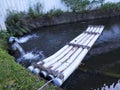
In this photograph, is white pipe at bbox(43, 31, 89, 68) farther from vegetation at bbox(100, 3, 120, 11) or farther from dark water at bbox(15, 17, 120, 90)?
vegetation at bbox(100, 3, 120, 11)

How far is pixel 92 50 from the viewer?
771 centimetres

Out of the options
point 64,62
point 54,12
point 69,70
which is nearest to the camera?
point 69,70

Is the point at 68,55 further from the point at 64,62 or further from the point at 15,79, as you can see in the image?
the point at 15,79

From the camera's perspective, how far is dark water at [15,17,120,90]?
560 centimetres

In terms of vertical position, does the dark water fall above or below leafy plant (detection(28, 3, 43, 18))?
below

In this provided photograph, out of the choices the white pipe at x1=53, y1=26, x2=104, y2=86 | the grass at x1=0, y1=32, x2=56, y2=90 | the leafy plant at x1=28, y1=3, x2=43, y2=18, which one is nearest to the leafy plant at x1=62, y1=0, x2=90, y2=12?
the leafy plant at x1=28, y1=3, x2=43, y2=18

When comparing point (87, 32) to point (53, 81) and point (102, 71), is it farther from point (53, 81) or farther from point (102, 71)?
point (53, 81)

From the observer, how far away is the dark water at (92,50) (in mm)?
5605

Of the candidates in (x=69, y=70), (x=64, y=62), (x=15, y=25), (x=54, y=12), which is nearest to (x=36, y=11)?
(x=54, y=12)

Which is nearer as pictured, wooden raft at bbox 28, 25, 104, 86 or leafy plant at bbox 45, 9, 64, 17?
wooden raft at bbox 28, 25, 104, 86

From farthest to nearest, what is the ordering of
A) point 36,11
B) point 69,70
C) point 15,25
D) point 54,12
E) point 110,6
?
point 110,6 < point 54,12 < point 36,11 < point 15,25 < point 69,70

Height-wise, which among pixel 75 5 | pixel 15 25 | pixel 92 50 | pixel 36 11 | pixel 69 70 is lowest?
pixel 92 50

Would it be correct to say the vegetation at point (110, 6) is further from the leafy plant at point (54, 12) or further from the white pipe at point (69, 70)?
the white pipe at point (69, 70)

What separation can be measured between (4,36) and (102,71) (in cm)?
438
